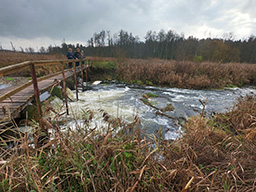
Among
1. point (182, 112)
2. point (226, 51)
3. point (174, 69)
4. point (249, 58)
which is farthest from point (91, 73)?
point (249, 58)

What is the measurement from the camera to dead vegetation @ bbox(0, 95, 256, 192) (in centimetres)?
129

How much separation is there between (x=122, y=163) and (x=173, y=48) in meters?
45.3

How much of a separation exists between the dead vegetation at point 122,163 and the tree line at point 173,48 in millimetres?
16620

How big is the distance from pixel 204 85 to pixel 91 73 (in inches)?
399

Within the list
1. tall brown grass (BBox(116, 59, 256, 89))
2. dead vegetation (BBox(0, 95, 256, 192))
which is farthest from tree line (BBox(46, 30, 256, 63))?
dead vegetation (BBox(0, 95, 256, 192))

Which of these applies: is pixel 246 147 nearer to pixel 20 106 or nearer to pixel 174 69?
pixel 20 106

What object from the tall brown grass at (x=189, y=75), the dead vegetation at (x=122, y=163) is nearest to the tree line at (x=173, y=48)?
the tall brown grass at (x=189, y=75)

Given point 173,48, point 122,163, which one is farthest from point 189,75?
point 173,48

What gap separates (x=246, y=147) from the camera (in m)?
2.21

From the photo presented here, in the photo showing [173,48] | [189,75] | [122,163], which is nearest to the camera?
[122,163]

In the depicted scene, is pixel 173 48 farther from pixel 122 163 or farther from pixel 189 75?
pixel 122 163

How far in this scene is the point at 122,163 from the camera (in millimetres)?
1576

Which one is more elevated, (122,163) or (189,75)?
(122,163)

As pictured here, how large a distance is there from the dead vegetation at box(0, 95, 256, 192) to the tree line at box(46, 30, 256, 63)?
16.6m
